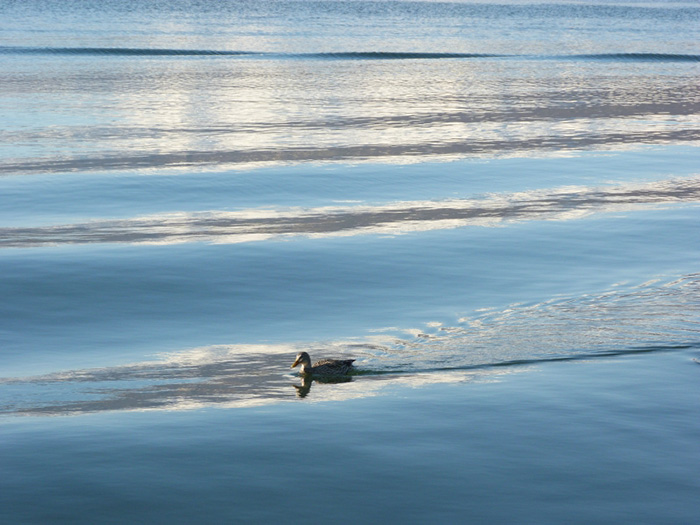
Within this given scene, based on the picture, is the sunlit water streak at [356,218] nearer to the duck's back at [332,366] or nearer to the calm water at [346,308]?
the calm water at [346,308]

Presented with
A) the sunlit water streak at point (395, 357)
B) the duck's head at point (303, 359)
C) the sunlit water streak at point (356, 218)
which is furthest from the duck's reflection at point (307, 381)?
the sunlit water streak at point (356, 218)

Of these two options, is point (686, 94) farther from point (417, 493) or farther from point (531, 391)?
point (417, 493)

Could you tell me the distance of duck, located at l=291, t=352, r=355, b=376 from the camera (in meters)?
10.2

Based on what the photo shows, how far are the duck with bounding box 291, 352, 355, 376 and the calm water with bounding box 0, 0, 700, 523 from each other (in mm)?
168

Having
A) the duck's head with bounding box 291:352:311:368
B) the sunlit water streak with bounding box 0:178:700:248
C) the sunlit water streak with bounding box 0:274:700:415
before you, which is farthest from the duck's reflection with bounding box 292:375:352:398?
the sunlit water streak with bounding box 0:178:700:248

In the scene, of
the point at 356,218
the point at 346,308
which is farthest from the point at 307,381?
the point at 356,218

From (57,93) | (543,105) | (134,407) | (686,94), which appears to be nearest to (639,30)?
(686,94)

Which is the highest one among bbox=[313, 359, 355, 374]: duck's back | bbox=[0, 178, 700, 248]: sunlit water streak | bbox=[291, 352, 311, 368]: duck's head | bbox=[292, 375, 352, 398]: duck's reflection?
bbox=[0, 178, 700, 248]: sunlit water streak

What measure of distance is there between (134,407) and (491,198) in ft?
39.0

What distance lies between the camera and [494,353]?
37.1 ft

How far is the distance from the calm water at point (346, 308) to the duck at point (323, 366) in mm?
168

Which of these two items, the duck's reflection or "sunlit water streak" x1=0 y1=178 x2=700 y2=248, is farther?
"sunlit water streak" x1=0 y1=178 x2=700 y2=248

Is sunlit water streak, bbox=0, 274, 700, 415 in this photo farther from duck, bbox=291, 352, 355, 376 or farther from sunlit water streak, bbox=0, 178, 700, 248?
sunlit water streak, bbox=0, 178, 700, 248

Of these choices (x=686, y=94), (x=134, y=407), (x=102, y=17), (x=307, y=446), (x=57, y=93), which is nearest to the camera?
(x=307, y=446)
